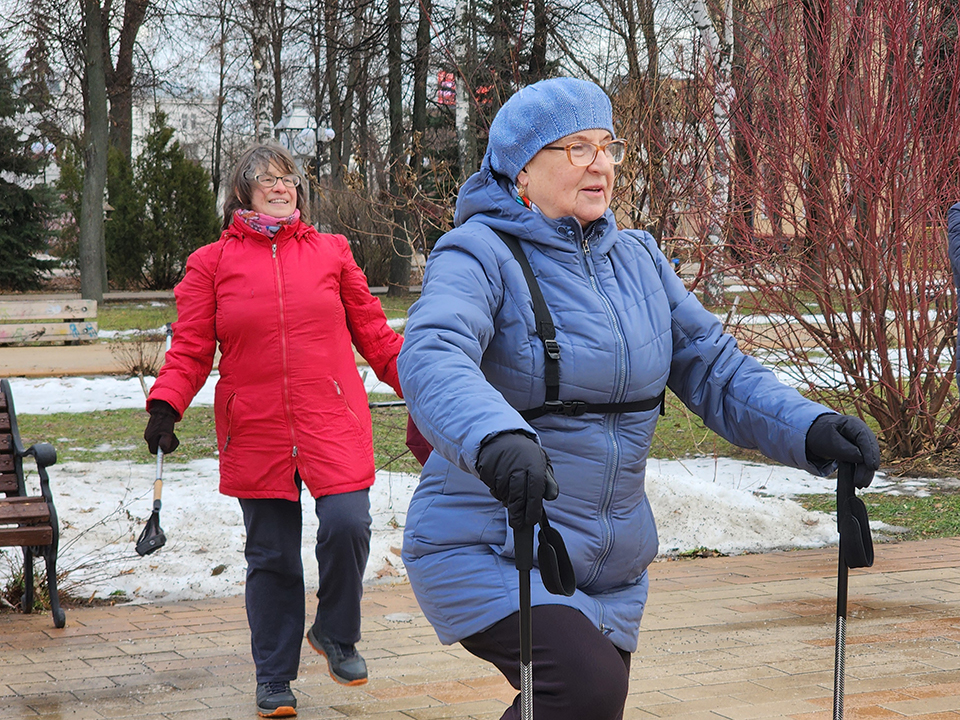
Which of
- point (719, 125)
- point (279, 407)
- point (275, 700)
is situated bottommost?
point (275, 700)

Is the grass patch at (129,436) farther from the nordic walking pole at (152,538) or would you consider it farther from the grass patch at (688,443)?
the nordic walking pole at (152,538)

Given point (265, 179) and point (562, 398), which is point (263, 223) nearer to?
point (265, 179)

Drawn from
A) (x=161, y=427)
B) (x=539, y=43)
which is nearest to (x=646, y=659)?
(x=161, y=427)

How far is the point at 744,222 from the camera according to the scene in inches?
330

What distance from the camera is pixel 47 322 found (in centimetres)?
1853

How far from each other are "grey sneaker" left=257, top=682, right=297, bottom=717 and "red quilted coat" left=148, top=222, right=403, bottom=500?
0.65 m

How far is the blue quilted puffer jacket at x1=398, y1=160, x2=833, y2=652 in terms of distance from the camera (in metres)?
2.28

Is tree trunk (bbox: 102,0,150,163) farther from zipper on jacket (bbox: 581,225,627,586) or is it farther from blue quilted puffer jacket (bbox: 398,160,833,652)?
zipper on jacket (bbox: 581,225,627,586)

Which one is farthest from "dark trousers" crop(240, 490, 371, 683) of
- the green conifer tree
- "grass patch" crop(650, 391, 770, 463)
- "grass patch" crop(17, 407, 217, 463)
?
the green conifer tree

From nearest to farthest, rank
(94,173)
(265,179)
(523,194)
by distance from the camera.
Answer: (523,194), (265,179), (94,173)

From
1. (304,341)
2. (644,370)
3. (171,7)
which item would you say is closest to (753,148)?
(304,341)

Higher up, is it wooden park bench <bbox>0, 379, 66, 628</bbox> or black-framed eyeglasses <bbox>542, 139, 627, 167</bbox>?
black-framed eyeglasses <bbox>542, 139, 627, 167</bbox>

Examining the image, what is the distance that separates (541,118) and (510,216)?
216 mm

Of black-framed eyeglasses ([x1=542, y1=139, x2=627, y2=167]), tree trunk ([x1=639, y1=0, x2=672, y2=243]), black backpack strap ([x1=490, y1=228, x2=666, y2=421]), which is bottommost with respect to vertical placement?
black backpack strap ([x1=490, y1=228, x2=666, y2=421])
